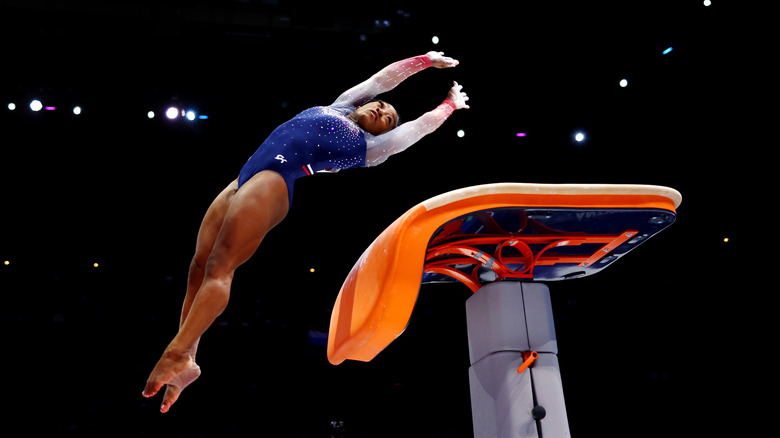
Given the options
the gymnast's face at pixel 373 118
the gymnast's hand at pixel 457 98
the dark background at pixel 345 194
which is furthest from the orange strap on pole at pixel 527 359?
the dark background at pixel 345 194

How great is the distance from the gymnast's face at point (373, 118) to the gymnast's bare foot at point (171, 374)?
2.97 feet

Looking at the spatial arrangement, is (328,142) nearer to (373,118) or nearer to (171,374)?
(373,118)

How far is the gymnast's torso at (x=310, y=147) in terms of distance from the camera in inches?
62.6

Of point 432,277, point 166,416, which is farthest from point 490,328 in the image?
point 166,416

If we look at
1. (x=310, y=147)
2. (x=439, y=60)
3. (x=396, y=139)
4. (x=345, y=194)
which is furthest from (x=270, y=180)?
(x=345, y=194)

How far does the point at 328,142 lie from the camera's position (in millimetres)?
1682

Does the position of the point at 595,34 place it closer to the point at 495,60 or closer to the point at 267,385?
the point at 495,60

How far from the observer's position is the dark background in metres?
3.77

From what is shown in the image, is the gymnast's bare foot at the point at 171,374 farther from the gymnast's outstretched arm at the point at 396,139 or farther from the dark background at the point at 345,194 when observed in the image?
the dark background at the point at 345,194

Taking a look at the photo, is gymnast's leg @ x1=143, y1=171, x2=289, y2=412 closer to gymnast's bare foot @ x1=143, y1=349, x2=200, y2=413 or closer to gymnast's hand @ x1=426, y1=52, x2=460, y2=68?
gymnast's bare foot @ x1=143, y1=349, x2=200, y2=413

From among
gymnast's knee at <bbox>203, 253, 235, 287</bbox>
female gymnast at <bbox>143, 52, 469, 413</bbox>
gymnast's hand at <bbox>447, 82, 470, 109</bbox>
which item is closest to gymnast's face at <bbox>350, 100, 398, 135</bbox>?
female gymnast at <bbox>143, 52, 469, 413</bbox>

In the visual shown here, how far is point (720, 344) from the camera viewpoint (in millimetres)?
4336

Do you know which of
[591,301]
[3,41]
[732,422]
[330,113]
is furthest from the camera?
[591,301]

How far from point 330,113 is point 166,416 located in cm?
303
